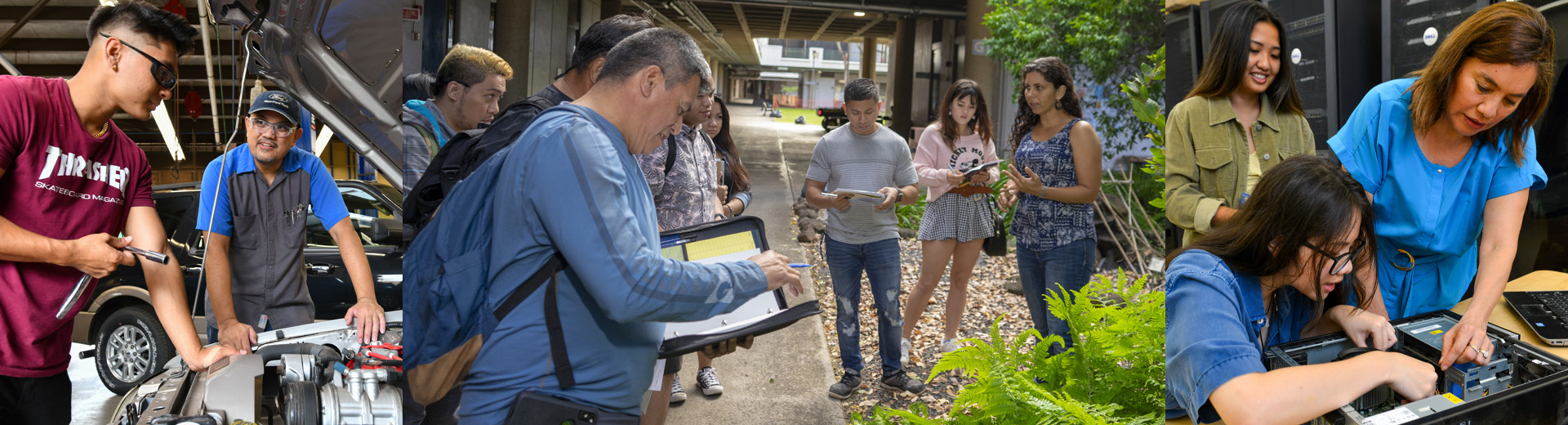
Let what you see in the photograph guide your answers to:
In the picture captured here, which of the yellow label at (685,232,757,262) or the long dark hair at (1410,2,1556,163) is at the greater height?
the long dark hair at (1410,2,1556,163)

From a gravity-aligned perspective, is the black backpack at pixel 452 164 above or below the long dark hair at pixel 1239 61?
below

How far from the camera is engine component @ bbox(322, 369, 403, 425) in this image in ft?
3.18

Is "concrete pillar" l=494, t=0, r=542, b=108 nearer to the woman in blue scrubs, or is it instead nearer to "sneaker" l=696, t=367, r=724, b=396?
the woman in blue scrubs

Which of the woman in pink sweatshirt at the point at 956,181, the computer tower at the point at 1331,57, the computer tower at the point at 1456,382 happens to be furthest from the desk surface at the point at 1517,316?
the woman in pink sweatshirt at the point at 956,181

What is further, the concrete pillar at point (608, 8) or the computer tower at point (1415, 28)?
the concrete pillar at point (608, 8)

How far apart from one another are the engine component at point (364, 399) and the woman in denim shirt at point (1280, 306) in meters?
1.13

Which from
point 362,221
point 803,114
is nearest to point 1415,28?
point 362,221

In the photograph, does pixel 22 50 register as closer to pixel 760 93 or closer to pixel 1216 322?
pixel 1216 322

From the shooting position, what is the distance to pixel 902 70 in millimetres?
7773

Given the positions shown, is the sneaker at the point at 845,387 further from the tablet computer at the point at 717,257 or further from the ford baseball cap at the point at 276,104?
the ford baseball cap at the point at 276,104

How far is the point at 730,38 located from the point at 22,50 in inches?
139

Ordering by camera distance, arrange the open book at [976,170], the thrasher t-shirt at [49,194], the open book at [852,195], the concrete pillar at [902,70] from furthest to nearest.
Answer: the concrete pillar at [902,70]
the open book at [976,170]
the open book at [852,195]
the thrasher t-shirt at [49,194]

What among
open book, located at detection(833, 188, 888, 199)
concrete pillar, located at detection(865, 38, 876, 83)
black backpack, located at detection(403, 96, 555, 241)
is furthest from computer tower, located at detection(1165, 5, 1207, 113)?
concrete pillar, located at detection(865, 38, 876, 83)

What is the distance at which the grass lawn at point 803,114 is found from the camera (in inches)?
188
